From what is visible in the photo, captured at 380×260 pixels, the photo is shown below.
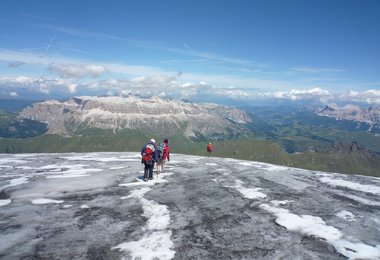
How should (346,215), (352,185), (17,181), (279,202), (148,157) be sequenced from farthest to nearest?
(352,185)
(148,157)
(17,181)
(279,202)
(346,215)

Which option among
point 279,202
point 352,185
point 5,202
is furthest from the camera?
point 352,185

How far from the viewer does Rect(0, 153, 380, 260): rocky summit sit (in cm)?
1409

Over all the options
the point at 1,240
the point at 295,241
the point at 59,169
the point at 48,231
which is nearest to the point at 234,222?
the point at 295,241

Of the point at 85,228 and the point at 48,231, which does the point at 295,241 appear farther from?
the point at 48,231

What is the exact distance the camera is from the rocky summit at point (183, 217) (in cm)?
1409

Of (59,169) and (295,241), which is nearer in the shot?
(295,241)

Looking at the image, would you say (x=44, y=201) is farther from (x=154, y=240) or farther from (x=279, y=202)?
(x=279, y=202)

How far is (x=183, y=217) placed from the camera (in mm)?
18453

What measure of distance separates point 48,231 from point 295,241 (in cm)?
1156

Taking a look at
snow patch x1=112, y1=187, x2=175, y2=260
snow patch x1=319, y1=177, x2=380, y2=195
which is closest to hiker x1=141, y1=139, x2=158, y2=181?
snow patch x1=112, y1=187, x2=175, y2=260

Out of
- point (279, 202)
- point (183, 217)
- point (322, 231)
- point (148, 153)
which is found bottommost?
point (279, 202)

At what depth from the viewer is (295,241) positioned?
607 inches

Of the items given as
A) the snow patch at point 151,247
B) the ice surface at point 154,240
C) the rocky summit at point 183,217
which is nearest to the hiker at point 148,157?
the rocky summit at point 183,217

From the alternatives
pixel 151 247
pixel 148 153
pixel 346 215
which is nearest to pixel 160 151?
pixel 148 153
